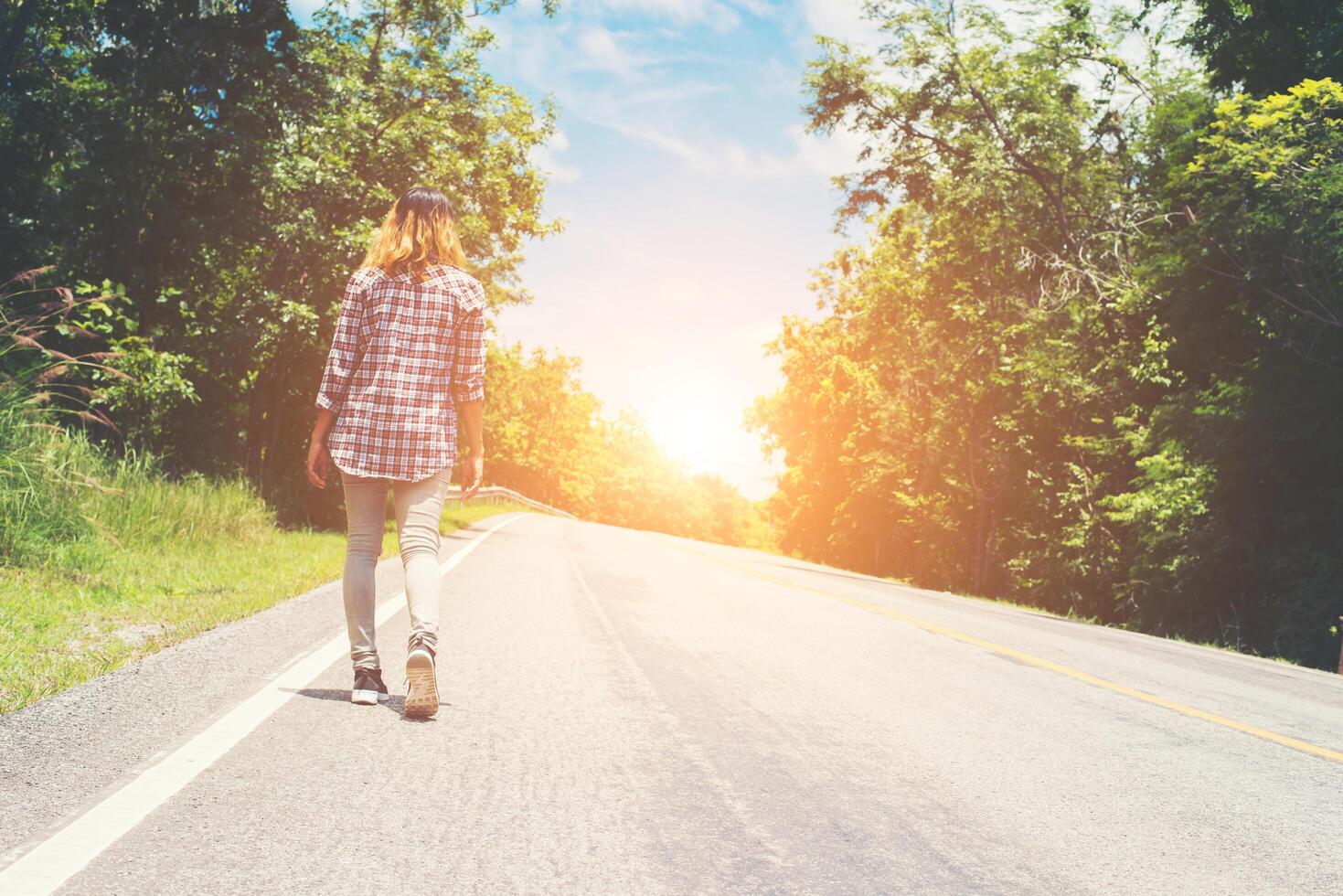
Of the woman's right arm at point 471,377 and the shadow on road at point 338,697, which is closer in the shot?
the shadow on road at point 338,697

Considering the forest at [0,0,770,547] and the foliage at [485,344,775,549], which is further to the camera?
the foliage at [485,344,775,549]

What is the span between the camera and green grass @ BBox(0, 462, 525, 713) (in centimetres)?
532

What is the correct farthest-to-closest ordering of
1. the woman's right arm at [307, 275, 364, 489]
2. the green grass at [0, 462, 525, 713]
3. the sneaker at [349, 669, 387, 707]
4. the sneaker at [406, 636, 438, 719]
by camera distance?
the green grass at [0, 462, 525, 713], the woman's right arm at [307, 275, 364, 489], the sneaker at [349, 669, 387, 707], the sneaker at [406, 636, 438, 719]

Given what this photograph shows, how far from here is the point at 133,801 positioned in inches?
121

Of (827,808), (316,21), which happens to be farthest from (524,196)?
(827,808)

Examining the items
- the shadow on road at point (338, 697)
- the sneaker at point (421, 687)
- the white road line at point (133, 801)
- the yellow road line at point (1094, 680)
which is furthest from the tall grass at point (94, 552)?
the yellow road line at point (1094, 680)

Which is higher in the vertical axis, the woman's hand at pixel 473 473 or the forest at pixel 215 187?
the forest at pixel 215 187

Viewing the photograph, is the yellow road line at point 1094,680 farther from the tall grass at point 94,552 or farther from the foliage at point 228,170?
the foliage at point 228,170

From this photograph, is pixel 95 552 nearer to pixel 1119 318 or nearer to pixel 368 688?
pixel 368 688

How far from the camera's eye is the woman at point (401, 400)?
15.0 feet

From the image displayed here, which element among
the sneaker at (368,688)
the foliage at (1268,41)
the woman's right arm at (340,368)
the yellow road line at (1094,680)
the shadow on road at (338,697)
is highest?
the foliage at (1268,41)

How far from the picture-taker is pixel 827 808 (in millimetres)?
3559

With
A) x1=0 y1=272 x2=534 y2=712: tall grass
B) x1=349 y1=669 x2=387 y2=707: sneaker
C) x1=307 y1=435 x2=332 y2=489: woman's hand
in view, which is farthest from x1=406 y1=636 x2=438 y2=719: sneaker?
x1=0 y1=272 x2=534 y2=712: tall grass

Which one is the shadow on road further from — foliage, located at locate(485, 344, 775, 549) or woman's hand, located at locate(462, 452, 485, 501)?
foliage, located at locate(485, 344, 775, 549)
